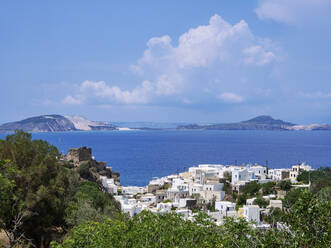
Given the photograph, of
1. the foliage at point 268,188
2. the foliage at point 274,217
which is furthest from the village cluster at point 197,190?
the foliage at point 274,217

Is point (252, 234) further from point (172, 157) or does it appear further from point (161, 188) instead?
point (172, 157)

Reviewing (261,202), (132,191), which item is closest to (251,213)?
(261,202)

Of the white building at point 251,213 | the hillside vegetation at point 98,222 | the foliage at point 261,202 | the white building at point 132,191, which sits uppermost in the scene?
the hillside vegetation at point 98,222

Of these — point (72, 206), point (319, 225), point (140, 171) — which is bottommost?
point (140, 171)

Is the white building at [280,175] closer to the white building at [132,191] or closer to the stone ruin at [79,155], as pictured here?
the white building at [132,191]

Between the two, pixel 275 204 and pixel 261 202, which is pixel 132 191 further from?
pixel 275 204

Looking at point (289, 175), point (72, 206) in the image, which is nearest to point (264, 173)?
point (289, 175)

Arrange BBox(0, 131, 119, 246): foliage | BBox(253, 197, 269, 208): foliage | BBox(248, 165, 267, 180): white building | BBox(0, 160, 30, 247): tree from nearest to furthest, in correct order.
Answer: BBox(0, 160, 30, 247): tree < BBox(0, 131, 119, 246): foliage < BBox(253, 197, 269, 208): foliage < BBox(248, 165, 267, 180): white building

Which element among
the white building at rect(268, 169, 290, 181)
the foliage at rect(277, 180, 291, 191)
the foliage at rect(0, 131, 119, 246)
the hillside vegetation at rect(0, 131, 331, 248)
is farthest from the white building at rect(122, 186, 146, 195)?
the foliage at rect(0, 131, 119, 246)

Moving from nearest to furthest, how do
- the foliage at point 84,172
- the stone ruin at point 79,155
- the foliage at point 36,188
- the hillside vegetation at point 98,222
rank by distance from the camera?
1. the hillside vegetation at point 98,222
2. the foliage at point 36,188
3. the foliage at point 84,172
4. the stone ruin at point 79,155

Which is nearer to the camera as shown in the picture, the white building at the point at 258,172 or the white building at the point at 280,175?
the white building at the point at 280,175

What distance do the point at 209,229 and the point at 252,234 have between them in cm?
221

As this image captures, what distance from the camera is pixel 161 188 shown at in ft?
159

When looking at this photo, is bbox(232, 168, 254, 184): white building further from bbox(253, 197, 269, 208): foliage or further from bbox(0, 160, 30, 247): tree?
bbox(0, 160, 30, 247): tree
